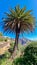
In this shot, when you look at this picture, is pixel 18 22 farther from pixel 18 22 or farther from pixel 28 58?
pixel 28 58

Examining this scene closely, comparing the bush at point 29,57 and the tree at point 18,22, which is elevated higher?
the tree at point 18,22

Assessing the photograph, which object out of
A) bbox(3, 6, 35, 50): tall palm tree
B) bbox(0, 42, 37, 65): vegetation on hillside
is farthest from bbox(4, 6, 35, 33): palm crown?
bbox(0, 42, 37, 65): vegetation on hillside

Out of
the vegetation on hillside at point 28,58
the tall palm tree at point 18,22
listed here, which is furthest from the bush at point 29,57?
the tall palm tree at point 18,22

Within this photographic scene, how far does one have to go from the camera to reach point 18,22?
2566cm

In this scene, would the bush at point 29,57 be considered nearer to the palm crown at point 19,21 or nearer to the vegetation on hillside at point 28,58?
the vegetation on hillside at point 28,58

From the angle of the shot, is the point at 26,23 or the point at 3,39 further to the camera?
the point at 3,39

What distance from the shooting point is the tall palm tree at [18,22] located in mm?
25719

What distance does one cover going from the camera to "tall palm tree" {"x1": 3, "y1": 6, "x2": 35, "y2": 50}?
25.7 m

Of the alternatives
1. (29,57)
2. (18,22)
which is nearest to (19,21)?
(18,22)

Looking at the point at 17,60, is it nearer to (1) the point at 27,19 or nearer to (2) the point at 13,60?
(2) the point at 13,60

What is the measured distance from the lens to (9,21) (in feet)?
84.8

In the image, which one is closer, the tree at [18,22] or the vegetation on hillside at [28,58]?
the vegetation on hillside at [28,58]

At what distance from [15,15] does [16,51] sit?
410 centimetres

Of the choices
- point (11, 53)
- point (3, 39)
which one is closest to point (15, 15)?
point (11, 53)
